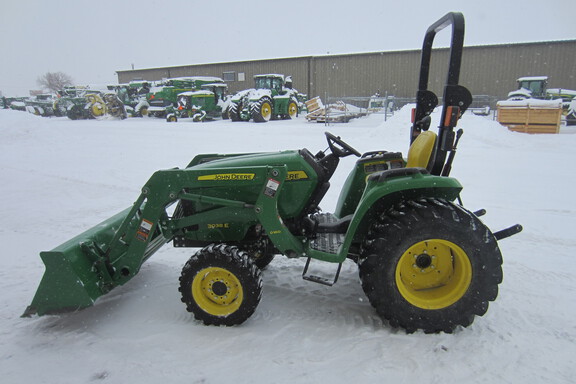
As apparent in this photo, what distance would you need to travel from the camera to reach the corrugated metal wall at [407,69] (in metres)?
26.3

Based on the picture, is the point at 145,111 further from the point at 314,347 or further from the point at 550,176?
the point at 314,347

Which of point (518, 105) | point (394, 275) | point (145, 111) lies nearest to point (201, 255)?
point (394, 275)

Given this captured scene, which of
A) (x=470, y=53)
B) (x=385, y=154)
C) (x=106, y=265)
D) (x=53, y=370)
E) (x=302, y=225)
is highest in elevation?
(x=470, y=53)

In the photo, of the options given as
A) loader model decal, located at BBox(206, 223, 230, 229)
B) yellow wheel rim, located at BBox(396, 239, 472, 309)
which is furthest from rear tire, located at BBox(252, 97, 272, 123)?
yellow wheel rim, located at BBox(396, 239, 472, 309)

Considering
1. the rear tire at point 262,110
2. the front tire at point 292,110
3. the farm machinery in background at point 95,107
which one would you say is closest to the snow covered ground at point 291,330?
the rear tire at point 262,110

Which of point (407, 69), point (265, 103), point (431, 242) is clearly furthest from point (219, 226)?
point (407, 69)

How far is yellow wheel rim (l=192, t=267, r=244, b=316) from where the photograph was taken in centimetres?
281

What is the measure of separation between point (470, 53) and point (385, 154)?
2899cm

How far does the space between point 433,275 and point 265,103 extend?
1693cm

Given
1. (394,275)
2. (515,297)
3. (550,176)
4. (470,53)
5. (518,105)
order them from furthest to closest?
(470,53) → (518,105) → (550,176) → (515,297) → (394,275)

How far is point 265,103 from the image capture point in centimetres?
1884

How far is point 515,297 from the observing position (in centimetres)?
306

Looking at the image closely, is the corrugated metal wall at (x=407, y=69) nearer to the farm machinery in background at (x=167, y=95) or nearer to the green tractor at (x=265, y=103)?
the green tractor at (x=265, y=103)

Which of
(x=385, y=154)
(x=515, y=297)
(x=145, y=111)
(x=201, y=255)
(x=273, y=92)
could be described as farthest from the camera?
(x=145, y=111)
